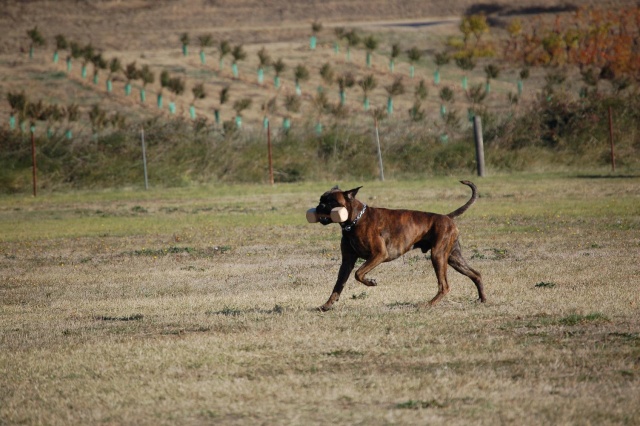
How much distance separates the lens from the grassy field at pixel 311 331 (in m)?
6.18

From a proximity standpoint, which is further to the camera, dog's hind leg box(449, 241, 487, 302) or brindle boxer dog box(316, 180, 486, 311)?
dog's hind leg box(449, 241, 487, 302)

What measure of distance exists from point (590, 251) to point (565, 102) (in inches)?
850

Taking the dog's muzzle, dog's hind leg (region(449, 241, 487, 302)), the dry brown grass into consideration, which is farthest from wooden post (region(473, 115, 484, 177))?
the dog's muzzle

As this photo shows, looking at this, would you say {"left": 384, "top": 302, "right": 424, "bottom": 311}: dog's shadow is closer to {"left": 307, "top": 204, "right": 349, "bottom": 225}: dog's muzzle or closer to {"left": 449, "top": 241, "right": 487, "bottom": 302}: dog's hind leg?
{"left": 449, "top": 241, "right": 487, "bottom": 302}: dog's hind leg

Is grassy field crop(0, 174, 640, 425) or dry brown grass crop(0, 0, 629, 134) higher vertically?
dry brown grass crop(0, 0, 629, 134)

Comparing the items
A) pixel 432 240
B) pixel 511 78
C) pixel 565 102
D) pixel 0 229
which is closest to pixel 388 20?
pixel 511 78

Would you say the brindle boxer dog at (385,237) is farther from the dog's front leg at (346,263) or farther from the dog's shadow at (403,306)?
the dog's shadow at (403,306)

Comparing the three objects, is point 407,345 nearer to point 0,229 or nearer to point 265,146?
point 0,229

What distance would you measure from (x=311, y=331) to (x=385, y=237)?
4.91 ft

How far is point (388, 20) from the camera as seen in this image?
124188mm

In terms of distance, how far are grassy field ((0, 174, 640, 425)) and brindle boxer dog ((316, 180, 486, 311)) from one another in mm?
415

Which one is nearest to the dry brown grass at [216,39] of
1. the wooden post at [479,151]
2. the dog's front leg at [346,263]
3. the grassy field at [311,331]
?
the wooden post at [479,151]

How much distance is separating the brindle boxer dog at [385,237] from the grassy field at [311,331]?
1.36 ft

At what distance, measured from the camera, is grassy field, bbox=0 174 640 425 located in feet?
Result: 20.3
